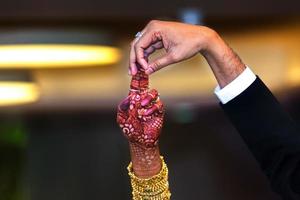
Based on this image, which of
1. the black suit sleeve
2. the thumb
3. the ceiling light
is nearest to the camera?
the thumb

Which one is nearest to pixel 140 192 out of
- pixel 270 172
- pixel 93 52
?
pixel 270 172

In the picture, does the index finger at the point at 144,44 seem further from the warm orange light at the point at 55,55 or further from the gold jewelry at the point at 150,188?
the warm orange light at the point at 55,55

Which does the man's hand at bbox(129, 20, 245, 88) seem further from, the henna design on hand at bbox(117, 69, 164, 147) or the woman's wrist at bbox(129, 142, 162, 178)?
the woman's wrist at bbox(129, 142, 162, 178)

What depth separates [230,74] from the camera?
1.28 metres

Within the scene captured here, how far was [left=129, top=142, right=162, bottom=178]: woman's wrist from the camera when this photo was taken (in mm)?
1216

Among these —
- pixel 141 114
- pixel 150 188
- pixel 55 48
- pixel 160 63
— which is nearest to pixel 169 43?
pixel 160 63

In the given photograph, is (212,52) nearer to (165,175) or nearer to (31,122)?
(165,175)

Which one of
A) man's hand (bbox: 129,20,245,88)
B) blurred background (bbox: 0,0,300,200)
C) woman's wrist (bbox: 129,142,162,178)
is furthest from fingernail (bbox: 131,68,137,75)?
blurred background (bbox: 0,0,300,200)

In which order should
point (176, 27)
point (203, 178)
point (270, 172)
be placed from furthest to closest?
point (203, 178) < point (270, 172) < point (176, 27)

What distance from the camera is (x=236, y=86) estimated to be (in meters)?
1.28

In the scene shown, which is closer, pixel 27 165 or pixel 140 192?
pixel 140 192

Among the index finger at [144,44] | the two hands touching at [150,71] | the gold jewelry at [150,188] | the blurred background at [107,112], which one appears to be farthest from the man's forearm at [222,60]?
the blurred background at [107,112]

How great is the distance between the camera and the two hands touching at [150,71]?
3.85ft

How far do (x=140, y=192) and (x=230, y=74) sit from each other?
0.31 metres
